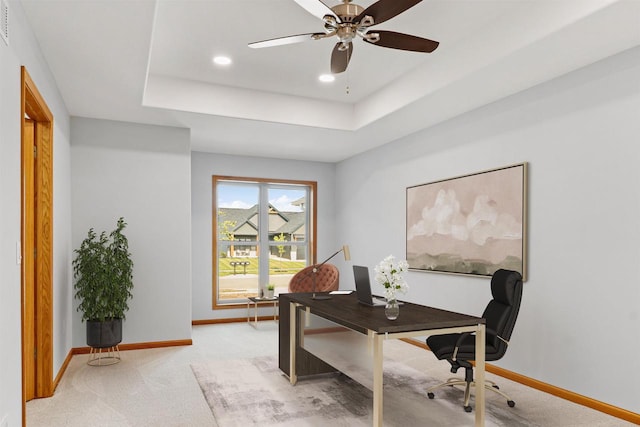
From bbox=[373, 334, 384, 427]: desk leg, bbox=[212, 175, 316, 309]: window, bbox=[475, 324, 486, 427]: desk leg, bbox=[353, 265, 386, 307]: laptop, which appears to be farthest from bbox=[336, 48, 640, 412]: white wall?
bbox=[212, 175, 316, 309]: window

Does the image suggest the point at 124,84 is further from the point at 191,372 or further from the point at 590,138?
the point at 590,138

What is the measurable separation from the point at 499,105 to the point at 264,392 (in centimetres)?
337

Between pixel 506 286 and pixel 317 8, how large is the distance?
7.85ft

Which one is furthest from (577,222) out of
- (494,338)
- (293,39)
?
(293,39)

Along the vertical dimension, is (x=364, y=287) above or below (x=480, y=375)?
above

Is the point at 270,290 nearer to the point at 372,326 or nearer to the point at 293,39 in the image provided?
the point at 372,326

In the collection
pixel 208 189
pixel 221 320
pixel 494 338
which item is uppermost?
pixel 208 189

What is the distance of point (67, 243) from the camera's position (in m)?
4.79

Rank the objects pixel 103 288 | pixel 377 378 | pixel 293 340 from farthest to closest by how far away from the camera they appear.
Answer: pixel 103 288
pixel 293 340
pixel 377 378

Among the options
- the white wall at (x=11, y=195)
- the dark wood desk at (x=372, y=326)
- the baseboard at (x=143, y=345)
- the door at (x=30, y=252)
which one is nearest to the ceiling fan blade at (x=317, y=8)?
the white wall at (x=11, y=195)

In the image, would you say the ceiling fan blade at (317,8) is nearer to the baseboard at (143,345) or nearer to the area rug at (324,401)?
the area rug at (324,401)

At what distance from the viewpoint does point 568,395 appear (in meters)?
3.62

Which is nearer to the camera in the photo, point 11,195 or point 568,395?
point 11,195

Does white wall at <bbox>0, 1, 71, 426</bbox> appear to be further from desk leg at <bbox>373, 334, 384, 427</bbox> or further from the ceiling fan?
desk leg at <bbox>373, 334, 384, 427</bbox>
